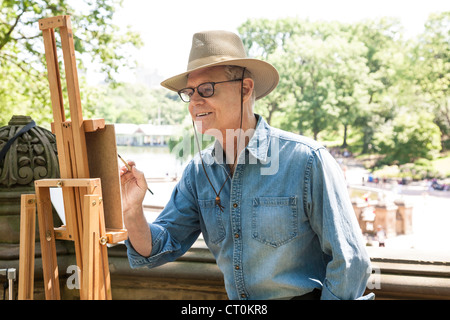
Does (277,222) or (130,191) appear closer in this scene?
(277,222)

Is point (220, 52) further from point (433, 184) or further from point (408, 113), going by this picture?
point (408, 113)

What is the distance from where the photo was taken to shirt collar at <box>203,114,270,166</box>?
5.81 ft

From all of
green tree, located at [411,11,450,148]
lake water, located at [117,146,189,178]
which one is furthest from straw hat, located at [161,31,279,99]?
green tree, located at [411,11,450,148]

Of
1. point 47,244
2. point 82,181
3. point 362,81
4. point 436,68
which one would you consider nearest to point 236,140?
point 82,181

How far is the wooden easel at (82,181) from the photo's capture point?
1674 millimetres

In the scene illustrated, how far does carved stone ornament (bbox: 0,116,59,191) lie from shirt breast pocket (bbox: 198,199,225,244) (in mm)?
1230

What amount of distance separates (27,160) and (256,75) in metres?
1.50

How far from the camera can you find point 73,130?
68.5 inches

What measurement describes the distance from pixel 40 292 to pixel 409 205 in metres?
18.0

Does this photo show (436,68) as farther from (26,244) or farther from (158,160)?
(26,244)

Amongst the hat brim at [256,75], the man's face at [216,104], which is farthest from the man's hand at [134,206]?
the hat brim at [256,75]

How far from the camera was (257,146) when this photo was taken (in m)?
1.79

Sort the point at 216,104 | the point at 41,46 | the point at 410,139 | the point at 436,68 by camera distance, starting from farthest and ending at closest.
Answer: the point at 410,139 → the point at 436,68 → the point at 41,46 → the point at 216,104

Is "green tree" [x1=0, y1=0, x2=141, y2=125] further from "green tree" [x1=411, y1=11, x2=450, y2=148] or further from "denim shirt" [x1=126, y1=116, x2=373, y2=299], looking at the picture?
"green tree" [x1=411, y1=11, x2=450, y2=148]
